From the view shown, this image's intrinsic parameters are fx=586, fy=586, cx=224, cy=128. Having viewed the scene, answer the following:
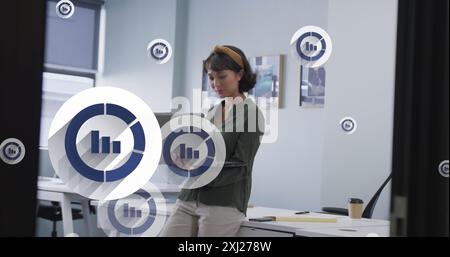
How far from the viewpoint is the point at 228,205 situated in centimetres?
129

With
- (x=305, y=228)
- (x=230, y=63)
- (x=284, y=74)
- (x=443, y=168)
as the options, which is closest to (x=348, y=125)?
(x=284, y=74)

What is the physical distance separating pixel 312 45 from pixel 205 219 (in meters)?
1.55

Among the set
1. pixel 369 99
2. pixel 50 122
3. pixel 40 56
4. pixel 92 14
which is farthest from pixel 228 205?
pixel 92 14

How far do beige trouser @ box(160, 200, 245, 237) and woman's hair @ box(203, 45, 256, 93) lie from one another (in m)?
0.28

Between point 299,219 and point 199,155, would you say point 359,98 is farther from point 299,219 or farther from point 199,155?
point 199,155

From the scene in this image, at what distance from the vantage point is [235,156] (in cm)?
126

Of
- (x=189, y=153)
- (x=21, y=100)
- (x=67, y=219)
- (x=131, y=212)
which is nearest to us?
(x=21, y=100)

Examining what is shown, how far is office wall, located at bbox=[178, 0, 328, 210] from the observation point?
10.3 feet

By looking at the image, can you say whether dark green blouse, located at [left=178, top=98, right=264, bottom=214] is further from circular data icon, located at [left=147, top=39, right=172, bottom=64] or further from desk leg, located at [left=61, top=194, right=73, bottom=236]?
circular data icon, located at [left=147, top=39, right=172, bottom=64]

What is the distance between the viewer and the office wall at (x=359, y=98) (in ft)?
8.68

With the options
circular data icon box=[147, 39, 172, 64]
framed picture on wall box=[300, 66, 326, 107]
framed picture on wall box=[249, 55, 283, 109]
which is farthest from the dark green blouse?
framed picture on wall box=[249, 55, 283, 109]

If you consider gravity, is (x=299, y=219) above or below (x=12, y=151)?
below

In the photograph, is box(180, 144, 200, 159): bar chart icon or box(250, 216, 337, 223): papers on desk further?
box(250, 216, 337, 223): papers on desk

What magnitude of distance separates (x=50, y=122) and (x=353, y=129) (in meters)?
2.28
